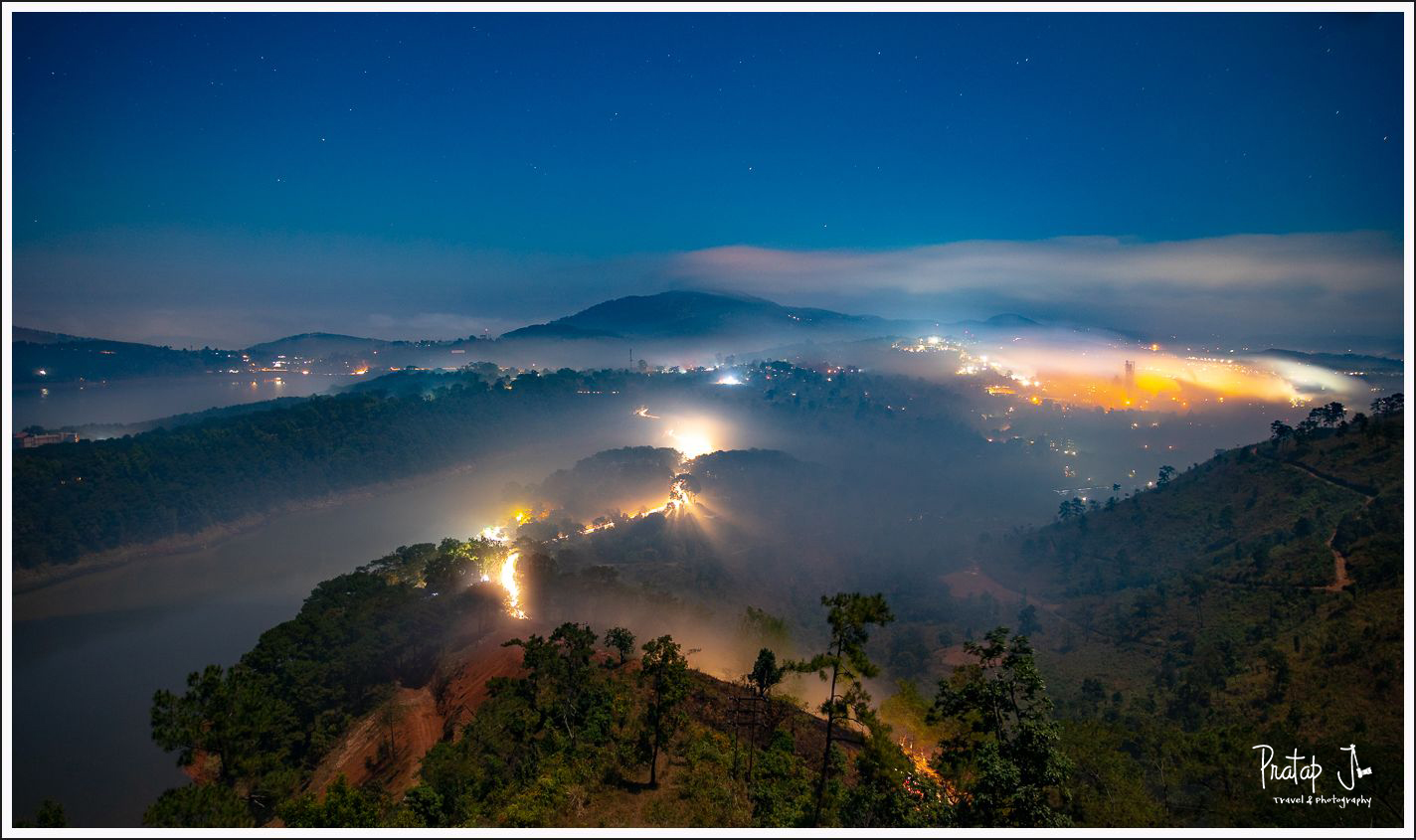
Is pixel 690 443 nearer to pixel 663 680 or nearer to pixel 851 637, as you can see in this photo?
pixel 663 680

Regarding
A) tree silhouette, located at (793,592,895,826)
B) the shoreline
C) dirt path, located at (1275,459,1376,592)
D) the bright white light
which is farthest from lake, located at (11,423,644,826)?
dirt path, located at (1275,459,1376,592)

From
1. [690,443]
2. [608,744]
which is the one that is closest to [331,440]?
[690,443]

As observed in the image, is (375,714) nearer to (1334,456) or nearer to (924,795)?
(924,795)

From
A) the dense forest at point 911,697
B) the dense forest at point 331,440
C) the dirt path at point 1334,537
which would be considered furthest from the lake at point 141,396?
the dirt path at point 1334,537

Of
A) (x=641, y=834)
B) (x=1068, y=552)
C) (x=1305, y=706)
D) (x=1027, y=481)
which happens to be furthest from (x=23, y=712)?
(x=1027, y=481)

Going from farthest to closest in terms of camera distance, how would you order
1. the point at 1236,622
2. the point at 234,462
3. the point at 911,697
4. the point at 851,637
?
the point at 234,462
the point at 1236,622
the point at 911,697
the point at 851,637

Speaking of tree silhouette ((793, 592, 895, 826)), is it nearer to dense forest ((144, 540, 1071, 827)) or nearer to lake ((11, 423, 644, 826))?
dense forest ((144, 540, 1071, 827))
